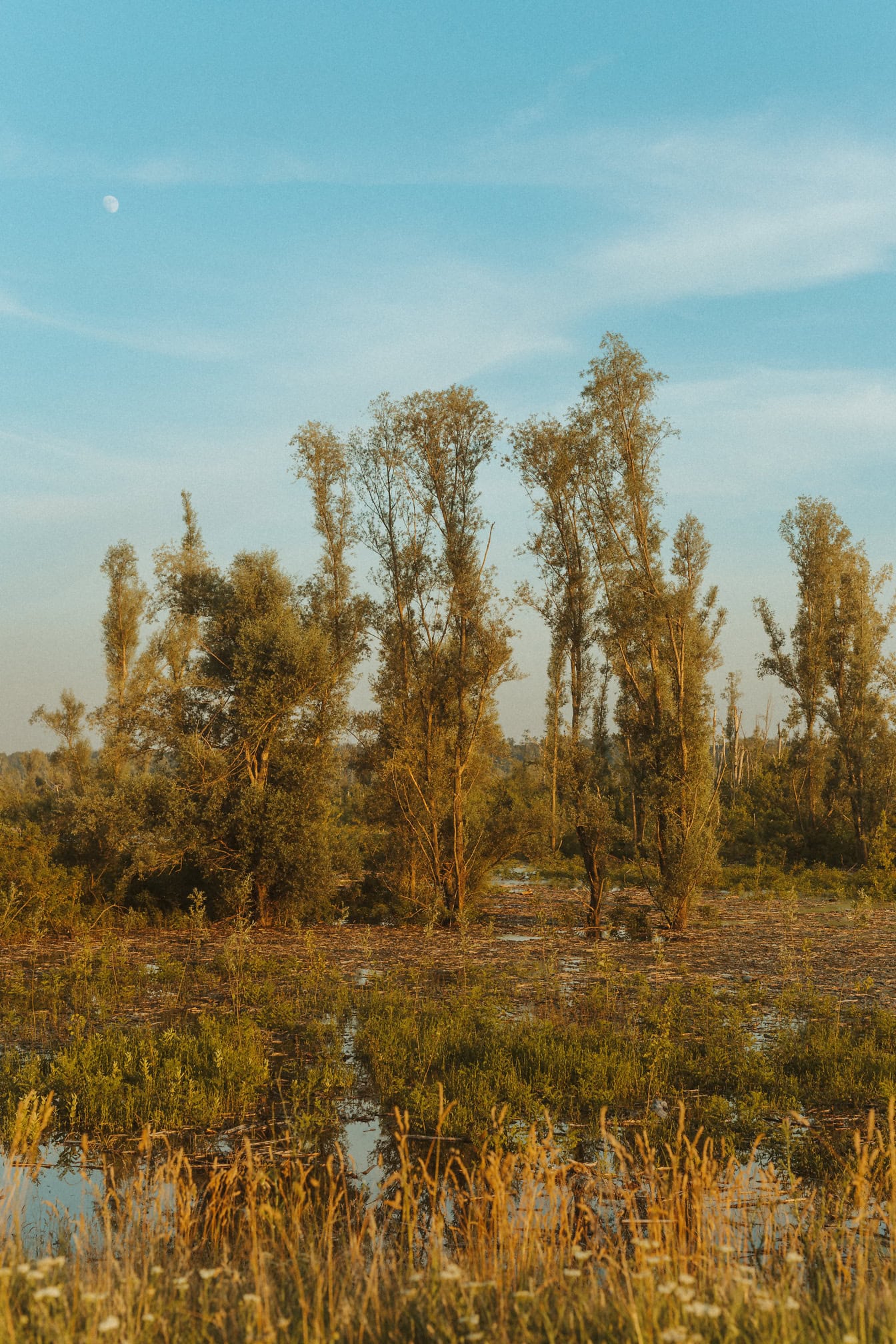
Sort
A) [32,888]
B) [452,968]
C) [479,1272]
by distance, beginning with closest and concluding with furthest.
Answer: [479,1272], [452,968], [32,888]

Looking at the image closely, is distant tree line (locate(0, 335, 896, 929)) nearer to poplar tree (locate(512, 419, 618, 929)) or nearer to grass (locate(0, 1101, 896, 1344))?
poplar tree (locate(512, 419, 618, 929))

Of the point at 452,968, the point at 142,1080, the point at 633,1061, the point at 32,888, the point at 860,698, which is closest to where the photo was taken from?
the point at 142,1080

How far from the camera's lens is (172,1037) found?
9.65 meters

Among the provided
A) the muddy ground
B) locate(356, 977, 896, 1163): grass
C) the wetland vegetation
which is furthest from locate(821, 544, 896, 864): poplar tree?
locate(356, 977, 896, 1163): grass

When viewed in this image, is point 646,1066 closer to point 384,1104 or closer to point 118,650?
point 384,1104

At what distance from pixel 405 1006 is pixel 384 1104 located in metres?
3.05

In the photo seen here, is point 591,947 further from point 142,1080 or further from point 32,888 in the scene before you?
point 32,888

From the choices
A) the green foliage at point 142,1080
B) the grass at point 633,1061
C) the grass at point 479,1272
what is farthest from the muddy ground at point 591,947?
the grass at point 479,1272

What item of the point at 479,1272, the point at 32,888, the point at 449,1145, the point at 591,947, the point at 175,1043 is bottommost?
the point at 591,947

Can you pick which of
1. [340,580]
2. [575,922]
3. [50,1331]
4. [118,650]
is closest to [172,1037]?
[50,1331]

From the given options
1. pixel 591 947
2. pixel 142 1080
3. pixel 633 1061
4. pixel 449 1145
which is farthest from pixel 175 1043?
pixel 591 947

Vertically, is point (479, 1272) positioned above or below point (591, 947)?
above

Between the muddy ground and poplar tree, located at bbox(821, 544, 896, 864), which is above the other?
poplar tree, located at bbox(821, 544, 896, 864)

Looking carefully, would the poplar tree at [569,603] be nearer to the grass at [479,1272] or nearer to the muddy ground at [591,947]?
the muddy ground at [591,947]
